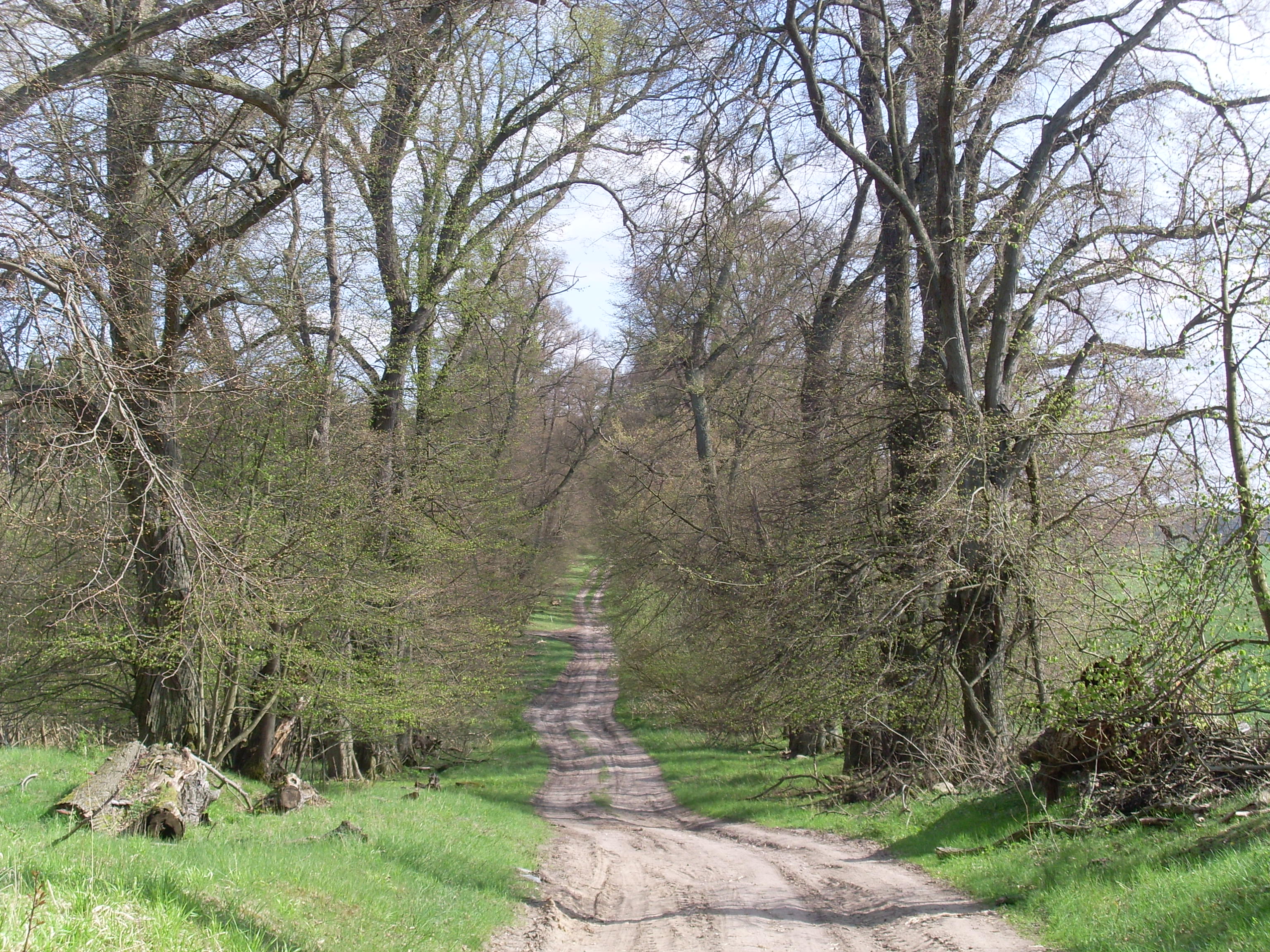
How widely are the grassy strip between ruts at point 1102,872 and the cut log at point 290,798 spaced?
22.9 ft

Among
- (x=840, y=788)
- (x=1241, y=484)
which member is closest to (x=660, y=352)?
(x=840, y=788)

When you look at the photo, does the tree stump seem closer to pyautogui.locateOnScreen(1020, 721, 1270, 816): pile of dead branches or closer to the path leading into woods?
the path leading into woods

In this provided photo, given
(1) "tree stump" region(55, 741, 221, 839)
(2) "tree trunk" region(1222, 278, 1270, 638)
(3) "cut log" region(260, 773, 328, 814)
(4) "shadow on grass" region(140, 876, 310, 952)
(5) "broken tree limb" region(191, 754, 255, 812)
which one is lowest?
(3) "cut log" region(260, 773, 328, 814)

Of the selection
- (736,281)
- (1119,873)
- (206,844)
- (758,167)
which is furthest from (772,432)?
(206,844)

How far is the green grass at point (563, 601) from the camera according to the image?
42938mm

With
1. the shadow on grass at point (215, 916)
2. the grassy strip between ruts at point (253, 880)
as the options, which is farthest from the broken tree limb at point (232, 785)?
the shadow on grass at point (215, 916)

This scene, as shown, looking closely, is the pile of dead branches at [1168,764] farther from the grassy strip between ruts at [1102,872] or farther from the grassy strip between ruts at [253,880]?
the grassy strip between ruts at [253,880]

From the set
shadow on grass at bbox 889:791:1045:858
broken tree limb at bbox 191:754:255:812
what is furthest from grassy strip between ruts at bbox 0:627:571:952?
shadow on grass at bbox 889:791:1045:858

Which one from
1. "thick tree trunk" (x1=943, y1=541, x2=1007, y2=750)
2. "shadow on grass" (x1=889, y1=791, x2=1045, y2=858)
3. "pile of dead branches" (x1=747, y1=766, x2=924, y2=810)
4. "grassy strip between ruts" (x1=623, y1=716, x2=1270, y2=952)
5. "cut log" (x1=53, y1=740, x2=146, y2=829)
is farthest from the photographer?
"pile of dead branches" (x1=747, y1=766, x2=924, y2=810)

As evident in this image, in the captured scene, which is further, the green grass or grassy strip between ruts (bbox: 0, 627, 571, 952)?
the green grass

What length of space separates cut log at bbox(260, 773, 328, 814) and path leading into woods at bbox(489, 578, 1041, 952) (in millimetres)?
3184

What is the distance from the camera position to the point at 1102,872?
6688mm

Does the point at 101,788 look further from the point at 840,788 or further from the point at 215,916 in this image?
the point at 840,788

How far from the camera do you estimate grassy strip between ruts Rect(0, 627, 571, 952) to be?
12.9 feet
